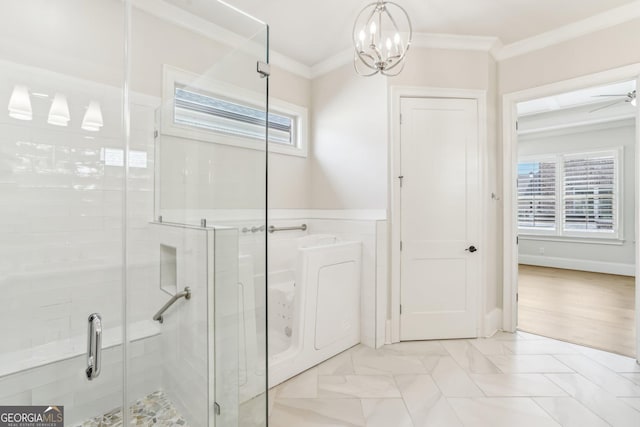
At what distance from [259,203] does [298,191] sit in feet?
6.08

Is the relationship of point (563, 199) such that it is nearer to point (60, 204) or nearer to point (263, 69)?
point (263, 69)

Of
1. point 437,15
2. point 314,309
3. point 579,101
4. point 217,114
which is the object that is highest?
point 579,101

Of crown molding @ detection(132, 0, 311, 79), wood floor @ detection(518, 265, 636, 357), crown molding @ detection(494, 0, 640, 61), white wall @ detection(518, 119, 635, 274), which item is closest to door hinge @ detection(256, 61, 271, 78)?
crown molding @ detection(132, 0, 311, 79)

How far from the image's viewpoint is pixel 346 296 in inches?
103

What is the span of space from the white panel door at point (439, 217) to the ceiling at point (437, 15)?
0.62 m

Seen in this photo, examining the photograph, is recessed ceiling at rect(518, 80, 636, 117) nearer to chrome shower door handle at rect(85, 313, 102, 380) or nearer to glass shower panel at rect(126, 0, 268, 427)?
glass shower panel at rect(126, 0, 268, 427)

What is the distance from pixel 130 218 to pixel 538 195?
7.08 m

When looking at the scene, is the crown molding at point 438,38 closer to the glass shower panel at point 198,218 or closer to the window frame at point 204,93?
the glass shower panel at point 198,218

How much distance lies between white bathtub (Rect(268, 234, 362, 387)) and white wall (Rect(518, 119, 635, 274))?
210 inches

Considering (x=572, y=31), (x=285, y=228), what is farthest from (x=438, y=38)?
(x=285, y=228)

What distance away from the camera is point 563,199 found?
5875 millimetres

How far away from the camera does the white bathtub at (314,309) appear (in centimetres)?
227

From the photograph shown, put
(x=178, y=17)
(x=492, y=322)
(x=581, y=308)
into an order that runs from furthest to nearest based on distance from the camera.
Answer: (x=581, y=308)
(x=492, y=322)
(x=178, y=17)

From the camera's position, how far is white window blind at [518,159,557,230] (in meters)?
6.03
